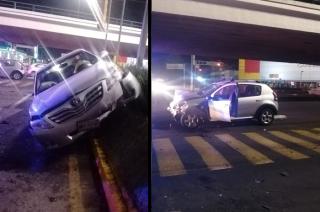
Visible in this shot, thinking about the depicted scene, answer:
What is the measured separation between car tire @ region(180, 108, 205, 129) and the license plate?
141cm

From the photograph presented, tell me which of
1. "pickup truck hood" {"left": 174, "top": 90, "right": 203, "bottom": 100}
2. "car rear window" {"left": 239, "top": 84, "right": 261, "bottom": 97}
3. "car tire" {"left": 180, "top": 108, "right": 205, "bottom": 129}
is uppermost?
"car rear window" {"left": 239, "top": 84, "right": 261, "bottom": 97}

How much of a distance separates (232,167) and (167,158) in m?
0.71

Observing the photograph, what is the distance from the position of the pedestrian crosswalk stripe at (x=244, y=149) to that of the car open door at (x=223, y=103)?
7.7 inches

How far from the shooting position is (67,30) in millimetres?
2699

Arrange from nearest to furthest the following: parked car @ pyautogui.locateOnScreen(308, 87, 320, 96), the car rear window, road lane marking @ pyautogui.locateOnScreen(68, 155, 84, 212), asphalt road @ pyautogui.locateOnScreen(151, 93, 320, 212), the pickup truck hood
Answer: road lane marking @ pyautogui.locateOnScreen(68, 155, 84, 212) → asphalt road @ pyautogui.locateOnScreen(151, 93, 320, 212) → the pickup truck hood → the car rear window → parked car @ pyautogui.locateOnScreen(308, 87, 320, 96)

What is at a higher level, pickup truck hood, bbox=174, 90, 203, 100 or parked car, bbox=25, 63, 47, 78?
parked car, bbox=25, 63, 47, 78

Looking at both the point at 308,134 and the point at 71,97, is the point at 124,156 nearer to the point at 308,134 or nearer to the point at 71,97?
the point at 71,97

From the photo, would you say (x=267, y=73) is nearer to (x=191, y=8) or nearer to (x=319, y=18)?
(x=191, y=8)

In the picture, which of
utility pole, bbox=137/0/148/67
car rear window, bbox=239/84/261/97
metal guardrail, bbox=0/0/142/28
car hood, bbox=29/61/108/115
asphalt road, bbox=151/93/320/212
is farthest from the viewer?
car rear window, bbox=239/84/261/97

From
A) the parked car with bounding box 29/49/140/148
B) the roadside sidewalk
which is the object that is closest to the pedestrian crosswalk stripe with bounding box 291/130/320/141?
the roadside sidewalk

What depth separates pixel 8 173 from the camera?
7.34 feet

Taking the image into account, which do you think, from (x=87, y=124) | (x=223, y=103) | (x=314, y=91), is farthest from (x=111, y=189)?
(x=314, y=91)

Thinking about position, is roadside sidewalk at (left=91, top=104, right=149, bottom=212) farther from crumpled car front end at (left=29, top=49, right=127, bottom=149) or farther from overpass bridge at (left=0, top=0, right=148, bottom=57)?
overpass bridge at (left=0, top=0, right=148, bottom=57)

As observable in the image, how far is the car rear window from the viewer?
3.97m
